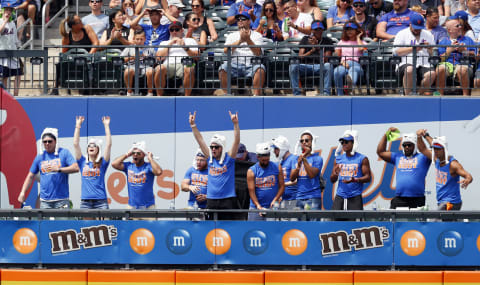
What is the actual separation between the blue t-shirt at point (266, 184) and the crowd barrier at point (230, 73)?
2103mm

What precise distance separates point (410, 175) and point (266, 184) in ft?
7.11

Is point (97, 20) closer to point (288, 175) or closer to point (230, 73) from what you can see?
point (230, 73)

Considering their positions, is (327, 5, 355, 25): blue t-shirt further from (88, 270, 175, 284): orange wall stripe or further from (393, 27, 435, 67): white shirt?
(88, 270, 175, 284): orange wall stripe

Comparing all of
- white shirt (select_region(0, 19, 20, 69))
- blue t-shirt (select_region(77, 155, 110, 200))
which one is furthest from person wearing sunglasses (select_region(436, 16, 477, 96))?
white shirt (select_region(0, 19, 20, 69))

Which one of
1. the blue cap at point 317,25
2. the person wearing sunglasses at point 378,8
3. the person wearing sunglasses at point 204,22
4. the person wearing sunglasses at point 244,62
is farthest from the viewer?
the person wearing sunglasses at point 378,8

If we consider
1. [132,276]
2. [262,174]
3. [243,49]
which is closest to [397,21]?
[243,49]

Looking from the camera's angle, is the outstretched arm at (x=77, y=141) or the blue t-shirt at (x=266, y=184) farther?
the outstretched arm at (x=77, y=141)

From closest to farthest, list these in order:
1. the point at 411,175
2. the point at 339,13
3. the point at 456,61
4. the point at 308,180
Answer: the point at 411,175
the point at 308,180
the point at 456,61
the point at 339,13

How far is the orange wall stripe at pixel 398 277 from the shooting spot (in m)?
11.8

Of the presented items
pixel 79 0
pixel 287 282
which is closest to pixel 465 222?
pixel 287 282

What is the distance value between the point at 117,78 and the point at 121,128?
0.86 metres

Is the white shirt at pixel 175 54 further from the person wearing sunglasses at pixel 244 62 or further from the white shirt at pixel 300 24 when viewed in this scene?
the white shirt at pixel 300 24

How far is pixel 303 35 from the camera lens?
16.9 metres

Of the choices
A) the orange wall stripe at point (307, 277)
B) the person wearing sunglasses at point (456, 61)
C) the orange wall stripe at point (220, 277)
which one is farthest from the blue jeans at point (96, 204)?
the person wearing sunglasses at point (456, 61)
